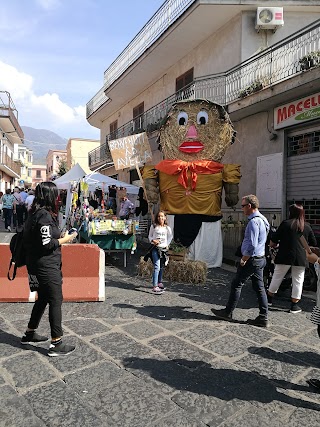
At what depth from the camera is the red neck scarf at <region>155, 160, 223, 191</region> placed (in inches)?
310

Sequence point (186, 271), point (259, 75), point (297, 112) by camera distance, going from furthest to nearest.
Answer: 1. point (259, 75)
2. point (297, 112)
3. point (186, 271)

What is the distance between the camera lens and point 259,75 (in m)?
10.2

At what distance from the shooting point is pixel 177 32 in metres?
12.8

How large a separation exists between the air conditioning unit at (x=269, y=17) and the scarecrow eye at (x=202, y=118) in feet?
15.8

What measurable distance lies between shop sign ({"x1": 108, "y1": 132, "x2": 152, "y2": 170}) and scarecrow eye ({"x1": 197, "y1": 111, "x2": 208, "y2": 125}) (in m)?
1.30

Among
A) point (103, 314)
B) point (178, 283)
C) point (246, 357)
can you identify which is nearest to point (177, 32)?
point (178, 283)

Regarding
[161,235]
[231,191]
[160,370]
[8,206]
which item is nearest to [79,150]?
[8,206]

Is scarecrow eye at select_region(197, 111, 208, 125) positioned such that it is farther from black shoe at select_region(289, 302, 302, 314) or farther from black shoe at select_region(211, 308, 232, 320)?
black shoe at select_region(211, 308, 232, 320)

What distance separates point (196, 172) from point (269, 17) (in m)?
6.31

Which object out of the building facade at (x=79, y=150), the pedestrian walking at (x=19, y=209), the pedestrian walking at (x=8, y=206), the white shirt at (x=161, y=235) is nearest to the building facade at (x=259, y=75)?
the white shirt at (x=161, y=235)

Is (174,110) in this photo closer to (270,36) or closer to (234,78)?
(234,78)

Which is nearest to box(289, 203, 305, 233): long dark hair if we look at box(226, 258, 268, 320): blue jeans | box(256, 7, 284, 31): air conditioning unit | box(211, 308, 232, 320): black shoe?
box(226, 258, 268, 320): blue jeans

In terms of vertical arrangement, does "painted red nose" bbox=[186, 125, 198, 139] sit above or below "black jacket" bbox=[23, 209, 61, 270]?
above

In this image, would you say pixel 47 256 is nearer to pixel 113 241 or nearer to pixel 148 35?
pixel 113 241
